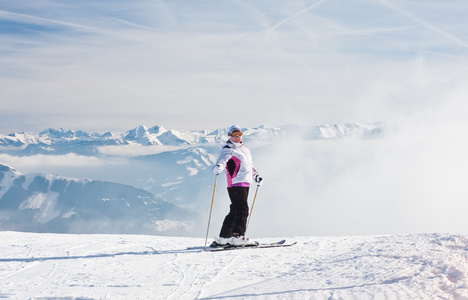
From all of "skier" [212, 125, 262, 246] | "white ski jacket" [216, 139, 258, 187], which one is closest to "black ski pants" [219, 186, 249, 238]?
"skier" [212, 125, 262, 246]

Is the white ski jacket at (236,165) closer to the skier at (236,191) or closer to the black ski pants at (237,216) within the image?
the skier at (236,191)

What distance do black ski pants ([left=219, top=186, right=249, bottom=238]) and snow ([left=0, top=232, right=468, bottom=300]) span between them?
0.76 meters

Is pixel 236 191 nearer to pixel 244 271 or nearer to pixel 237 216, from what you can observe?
pixel 237 216

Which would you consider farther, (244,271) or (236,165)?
(236,165)

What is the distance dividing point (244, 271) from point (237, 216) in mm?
2963

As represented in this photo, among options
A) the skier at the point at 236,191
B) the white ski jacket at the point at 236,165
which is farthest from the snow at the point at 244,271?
the white ski jacket at the point at 236,165

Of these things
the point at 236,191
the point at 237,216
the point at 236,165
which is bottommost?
the point at 237,216

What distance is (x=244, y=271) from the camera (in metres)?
7.73

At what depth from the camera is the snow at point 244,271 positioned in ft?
20.4

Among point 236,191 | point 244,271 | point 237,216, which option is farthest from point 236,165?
point 244,271

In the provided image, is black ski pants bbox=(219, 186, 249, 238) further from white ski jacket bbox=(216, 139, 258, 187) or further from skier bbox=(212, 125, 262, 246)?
white ski jacket bbox=(216, 139, 258, 187)

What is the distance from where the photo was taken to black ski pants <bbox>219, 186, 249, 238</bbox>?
10.6 m

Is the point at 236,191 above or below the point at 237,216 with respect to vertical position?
above

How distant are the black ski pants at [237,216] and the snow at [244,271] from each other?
765mm
